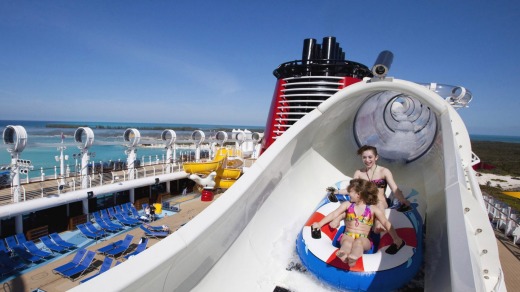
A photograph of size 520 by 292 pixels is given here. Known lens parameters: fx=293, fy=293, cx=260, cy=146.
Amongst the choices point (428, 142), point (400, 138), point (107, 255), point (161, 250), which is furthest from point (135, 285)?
point (107, 255)

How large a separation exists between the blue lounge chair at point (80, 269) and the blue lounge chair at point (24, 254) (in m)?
1.29

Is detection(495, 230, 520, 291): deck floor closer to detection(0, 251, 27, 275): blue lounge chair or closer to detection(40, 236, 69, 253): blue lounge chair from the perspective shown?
detection(40, 236, 69, 253): blue lounge chair

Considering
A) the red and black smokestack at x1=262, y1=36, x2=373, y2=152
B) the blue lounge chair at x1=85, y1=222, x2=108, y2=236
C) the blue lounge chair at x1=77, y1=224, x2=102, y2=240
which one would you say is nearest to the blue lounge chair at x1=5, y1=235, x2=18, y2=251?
the blue lounge chair at x1=77, y1=224, x2=102, y2=240

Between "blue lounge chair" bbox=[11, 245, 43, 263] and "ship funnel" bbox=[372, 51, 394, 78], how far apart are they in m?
8.06

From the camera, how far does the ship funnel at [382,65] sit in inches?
149

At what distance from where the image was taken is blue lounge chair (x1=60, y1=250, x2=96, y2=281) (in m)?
5.99

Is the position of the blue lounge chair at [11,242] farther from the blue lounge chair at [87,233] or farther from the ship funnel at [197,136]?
the ship funnel at [197,136]

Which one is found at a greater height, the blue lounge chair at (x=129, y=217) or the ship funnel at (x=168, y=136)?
the ship funnel at (x=168, y=136)

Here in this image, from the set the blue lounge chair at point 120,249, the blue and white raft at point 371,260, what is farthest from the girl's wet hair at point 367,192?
the blue lounge chair at point 120,249

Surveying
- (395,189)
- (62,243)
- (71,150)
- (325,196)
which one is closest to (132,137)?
(62,243)

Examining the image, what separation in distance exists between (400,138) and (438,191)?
2243 mm

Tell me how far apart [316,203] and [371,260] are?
4.98 feet

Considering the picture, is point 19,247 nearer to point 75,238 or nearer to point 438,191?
point 75,238

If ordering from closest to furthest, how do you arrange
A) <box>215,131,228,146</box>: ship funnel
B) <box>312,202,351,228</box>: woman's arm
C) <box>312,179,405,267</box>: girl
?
<box>312,179,405,267</box>: girl, <box>312,202,351,228</box>: woman's arm, <box>215,131,228,146</box>: ship funnel
